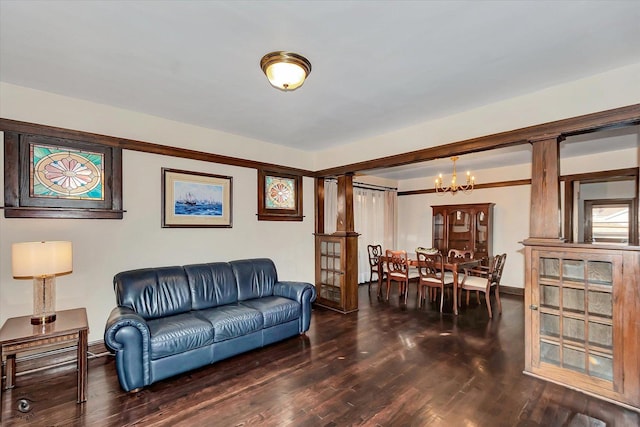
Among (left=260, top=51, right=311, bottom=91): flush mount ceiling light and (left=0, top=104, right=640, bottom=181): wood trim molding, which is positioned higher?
(left=260, top=51, right=311, bottom=91): flush mount ceiling light

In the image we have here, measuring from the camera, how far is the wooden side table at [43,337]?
221 centimetres

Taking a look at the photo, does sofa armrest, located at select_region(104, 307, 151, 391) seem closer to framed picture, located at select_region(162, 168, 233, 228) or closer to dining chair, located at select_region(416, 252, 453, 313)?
framed picture, located at select_region(162, 168, 233, 228)

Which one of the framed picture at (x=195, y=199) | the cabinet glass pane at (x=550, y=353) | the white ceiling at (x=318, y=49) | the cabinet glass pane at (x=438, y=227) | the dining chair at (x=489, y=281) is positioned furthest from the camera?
the cabinet glass pane at (x=438, y=227)

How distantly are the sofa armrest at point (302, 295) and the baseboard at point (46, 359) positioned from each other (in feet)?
6.93

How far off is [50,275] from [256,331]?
6.29 feet

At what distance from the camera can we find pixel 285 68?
2244 millimetres

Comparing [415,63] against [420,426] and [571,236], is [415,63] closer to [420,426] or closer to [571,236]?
[420,426]

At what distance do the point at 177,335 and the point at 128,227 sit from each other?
1469 mm

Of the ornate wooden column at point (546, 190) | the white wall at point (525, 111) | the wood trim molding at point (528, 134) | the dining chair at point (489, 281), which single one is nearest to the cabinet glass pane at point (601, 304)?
the ornate wooden column at point (546, 190)

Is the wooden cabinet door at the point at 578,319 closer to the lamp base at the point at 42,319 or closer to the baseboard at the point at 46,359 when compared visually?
the lamp base at the point at 42,319

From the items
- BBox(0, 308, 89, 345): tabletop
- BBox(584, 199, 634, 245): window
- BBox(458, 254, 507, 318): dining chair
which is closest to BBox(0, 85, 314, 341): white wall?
BBox(0, 308, 89, 345): tabletop

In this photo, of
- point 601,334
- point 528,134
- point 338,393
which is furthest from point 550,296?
point 338,393

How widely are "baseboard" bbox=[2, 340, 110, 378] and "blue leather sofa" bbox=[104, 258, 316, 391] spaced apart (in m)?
0.73

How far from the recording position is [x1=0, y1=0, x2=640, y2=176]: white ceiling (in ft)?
5.87
